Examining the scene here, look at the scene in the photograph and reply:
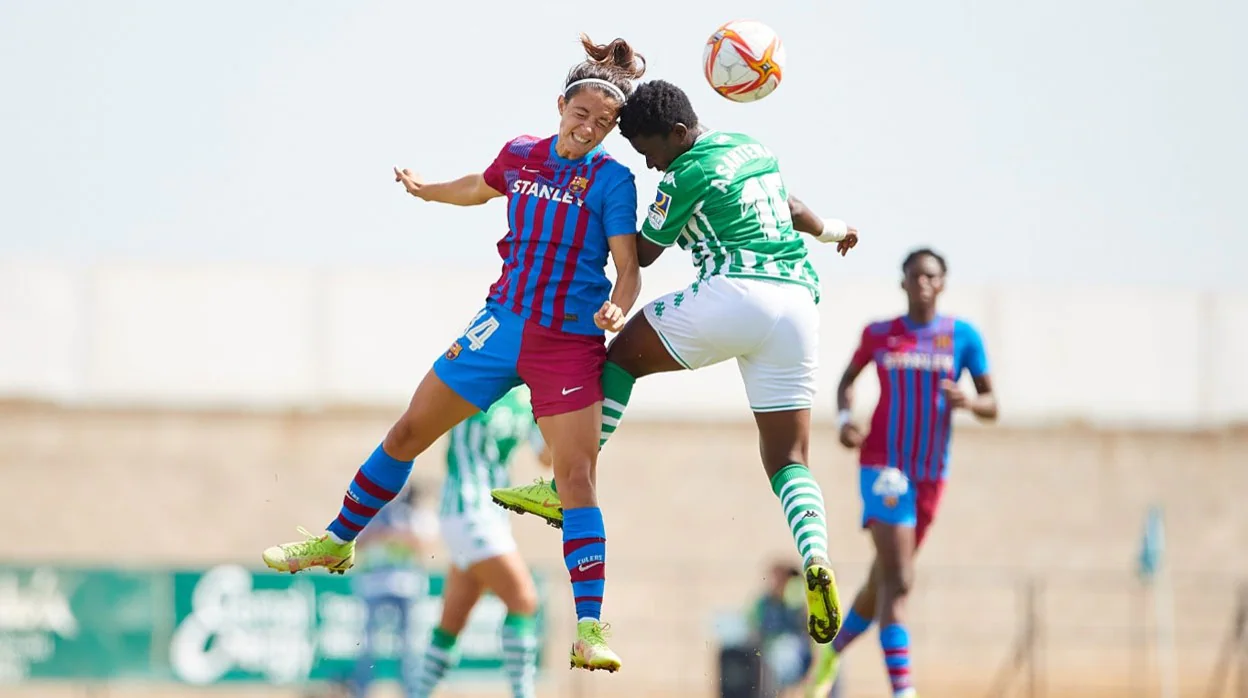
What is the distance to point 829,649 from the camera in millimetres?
10672

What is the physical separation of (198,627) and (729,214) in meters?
13.1

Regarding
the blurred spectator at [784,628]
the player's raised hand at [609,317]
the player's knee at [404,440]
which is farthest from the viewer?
the blurred spectator at [784,628]

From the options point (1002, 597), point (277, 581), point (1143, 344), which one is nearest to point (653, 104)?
point (277, 581)

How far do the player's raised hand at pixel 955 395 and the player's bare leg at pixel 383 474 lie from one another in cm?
371

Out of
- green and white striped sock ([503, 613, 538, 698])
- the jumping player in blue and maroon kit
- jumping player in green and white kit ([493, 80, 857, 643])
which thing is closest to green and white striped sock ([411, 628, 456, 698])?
green and white striped sock ([503, 613, 538, 698])

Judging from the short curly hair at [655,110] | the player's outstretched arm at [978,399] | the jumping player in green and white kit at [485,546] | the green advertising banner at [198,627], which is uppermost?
the short curly hair at [655,110]

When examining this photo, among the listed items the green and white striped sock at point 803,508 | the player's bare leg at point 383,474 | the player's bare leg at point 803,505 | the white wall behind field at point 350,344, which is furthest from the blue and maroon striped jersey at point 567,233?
the white wall behind field at point 350,344

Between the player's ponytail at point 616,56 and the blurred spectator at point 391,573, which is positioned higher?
the player's ponytail at point 616,56

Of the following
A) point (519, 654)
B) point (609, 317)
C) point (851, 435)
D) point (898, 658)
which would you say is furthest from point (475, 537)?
point (609, 317)

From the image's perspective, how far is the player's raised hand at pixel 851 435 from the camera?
10.3 metres

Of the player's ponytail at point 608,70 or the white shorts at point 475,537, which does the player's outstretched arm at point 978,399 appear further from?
the player's ponytail at point 608,70

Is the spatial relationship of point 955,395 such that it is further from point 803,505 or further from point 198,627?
point 198,627

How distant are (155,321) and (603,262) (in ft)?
61.0

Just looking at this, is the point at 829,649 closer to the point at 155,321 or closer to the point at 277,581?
the point at 277,581
